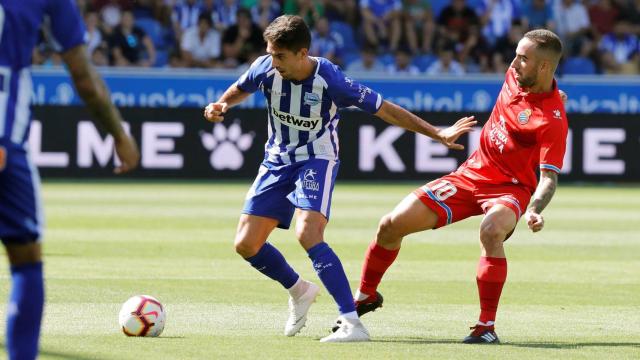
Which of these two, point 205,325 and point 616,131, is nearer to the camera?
point 205,325

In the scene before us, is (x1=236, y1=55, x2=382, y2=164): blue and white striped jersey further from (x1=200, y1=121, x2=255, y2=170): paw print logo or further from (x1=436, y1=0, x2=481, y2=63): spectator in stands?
(x1=436, y1=0, x2=481, y2=63): spectator in stands

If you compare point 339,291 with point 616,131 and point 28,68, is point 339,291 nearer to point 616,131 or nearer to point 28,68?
point 28,68

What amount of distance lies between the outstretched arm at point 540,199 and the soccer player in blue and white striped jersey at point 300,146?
21.5 inches

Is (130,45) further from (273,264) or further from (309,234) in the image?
(309,234)

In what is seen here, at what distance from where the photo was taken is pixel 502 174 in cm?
793

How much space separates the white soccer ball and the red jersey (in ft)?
7.09

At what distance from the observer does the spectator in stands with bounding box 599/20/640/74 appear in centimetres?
2472

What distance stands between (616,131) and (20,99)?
17842 mm

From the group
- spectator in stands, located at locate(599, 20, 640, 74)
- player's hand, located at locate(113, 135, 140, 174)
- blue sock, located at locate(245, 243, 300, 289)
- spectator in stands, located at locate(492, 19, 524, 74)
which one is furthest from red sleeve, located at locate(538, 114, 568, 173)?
spectator in stands, located at locate(599, 20, 640, 74)

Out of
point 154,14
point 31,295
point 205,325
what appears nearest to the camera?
point 31,295

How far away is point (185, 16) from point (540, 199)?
17.4m

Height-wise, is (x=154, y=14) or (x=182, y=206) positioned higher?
(x=154, y=14)

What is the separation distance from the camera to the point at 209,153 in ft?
71.2

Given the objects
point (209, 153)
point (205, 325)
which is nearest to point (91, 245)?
point (205, 325)
